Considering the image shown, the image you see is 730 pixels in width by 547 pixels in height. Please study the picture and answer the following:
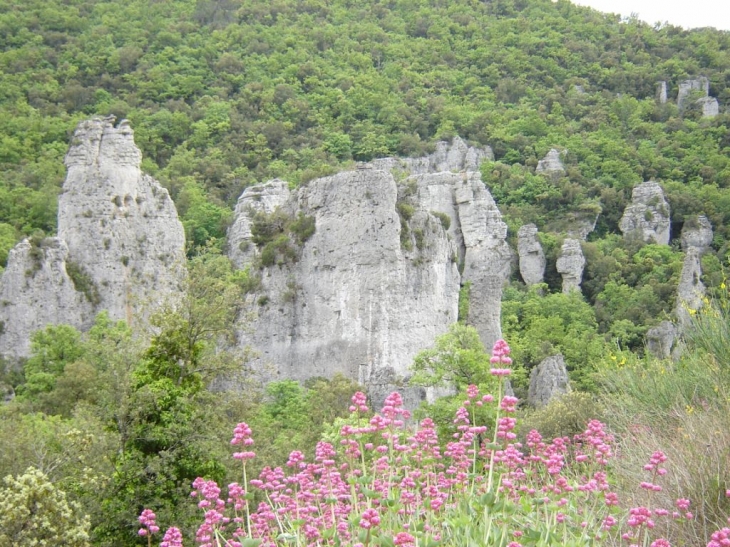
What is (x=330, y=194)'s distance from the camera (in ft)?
122

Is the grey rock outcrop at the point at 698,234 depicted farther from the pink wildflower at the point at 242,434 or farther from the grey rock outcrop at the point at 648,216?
the pink wildflower at the point at 242,434

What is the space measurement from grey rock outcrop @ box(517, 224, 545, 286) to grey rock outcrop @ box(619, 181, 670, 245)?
1005cm

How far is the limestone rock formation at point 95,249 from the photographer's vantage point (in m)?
40.8

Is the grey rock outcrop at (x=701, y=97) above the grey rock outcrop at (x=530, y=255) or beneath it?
above

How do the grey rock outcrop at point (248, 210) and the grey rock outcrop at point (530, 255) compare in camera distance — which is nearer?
the grey rock outcrop at point (248, 210)

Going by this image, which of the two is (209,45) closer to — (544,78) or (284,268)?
(544,78)

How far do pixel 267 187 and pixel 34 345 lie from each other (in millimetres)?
22483

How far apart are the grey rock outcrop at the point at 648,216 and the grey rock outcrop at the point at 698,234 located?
179cm

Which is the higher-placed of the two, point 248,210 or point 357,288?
point 248,210

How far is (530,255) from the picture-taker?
7019cm

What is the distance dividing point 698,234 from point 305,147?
35821mm

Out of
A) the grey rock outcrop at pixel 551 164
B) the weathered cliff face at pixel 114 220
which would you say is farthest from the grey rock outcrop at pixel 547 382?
the grey rock outcrop at pixel 551 164

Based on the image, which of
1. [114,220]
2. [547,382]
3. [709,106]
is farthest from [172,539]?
[709,106]

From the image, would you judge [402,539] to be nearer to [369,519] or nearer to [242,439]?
[369,519]
